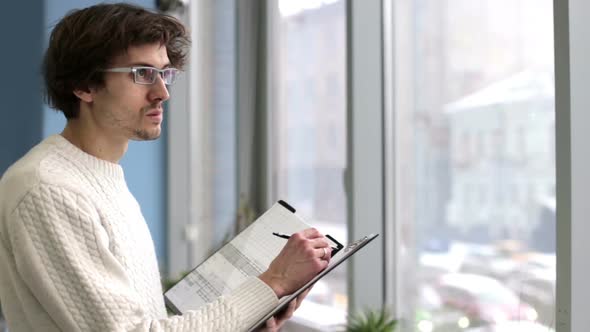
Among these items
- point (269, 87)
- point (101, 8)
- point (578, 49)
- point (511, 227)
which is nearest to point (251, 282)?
point (101, 8)

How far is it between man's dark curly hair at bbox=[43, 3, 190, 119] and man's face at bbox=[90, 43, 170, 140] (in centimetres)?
2

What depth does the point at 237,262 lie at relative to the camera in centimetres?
161

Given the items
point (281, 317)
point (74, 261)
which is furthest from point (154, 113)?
point (281, 317)

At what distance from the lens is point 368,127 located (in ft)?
8.45

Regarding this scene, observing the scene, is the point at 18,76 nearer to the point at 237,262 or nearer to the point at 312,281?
the point at 237,262

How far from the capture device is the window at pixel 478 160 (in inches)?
80.9

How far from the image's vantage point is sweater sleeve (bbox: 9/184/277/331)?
118 centimetres

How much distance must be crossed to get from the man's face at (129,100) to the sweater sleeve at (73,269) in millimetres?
227

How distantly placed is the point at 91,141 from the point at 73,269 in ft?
1.13

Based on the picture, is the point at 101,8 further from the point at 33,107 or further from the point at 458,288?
the point at 33,107

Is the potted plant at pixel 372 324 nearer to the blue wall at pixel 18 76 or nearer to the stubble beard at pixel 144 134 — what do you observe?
the stubble beard at pixel 144 134

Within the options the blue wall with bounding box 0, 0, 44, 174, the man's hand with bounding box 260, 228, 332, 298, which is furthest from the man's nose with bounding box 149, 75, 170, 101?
the blue wall with bounding box 0, 0, 44, 174

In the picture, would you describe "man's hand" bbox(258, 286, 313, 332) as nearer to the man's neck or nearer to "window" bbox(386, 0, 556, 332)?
the man's neck

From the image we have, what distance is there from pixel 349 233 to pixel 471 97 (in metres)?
0.67
